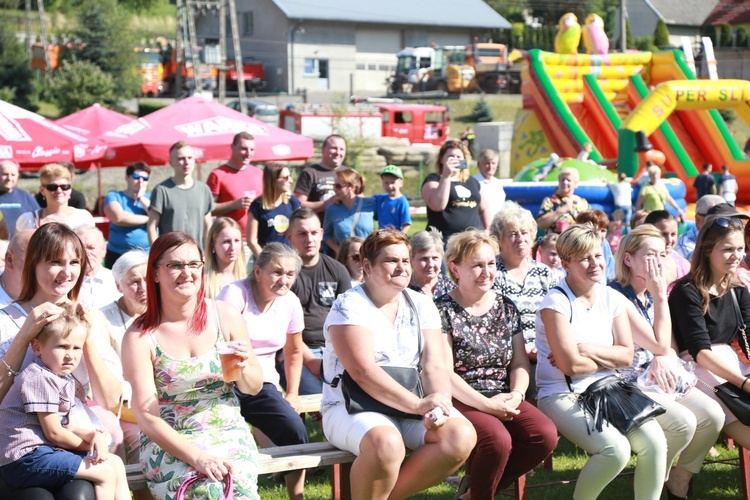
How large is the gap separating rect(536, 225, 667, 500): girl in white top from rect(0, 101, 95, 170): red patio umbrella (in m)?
6.94

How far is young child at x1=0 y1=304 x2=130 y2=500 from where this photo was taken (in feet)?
11.0

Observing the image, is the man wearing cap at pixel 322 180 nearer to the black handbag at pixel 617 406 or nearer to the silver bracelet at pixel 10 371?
the black handbag at pixel 617 406

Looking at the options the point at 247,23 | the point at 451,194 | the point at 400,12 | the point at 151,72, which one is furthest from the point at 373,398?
the point at 247,23

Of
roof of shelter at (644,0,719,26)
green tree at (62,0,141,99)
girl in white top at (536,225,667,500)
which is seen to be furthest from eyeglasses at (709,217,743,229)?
roof of shelter at (644,0,719,26)

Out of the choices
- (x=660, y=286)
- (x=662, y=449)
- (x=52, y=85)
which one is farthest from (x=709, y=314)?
(x=52, y=85)

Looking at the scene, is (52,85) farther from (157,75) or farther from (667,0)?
(667,0)

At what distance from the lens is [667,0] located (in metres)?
60.1

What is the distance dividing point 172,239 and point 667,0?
2438 inches

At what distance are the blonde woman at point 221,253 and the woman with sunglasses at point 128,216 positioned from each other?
87.3 inches

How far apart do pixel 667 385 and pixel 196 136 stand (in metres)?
8.16

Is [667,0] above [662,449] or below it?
above

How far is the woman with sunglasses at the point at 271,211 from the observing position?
6.71 metres

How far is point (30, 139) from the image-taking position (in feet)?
32.2

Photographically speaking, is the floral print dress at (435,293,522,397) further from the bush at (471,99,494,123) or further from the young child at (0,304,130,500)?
the bush at (471,99,494,123)
